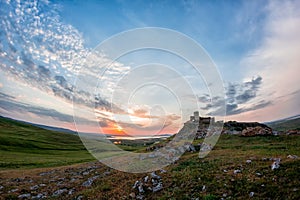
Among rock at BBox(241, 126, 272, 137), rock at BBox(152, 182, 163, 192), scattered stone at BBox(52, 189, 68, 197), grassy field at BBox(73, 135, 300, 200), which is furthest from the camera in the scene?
rock at BBox(241, 126, 272, 137)

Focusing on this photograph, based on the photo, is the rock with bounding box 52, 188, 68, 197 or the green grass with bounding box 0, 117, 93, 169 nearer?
the rock with bounding box 52, 188, 68, 197

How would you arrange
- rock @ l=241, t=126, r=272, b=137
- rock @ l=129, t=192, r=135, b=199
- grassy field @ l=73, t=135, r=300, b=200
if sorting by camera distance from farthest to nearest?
rock @ l=241, t=126, r=272, b=137 → rock @ l=129, t=192, r=135, b=199 → grassy field @ l=73, t=135, r=300, b=200

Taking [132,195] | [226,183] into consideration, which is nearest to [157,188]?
[132,195]

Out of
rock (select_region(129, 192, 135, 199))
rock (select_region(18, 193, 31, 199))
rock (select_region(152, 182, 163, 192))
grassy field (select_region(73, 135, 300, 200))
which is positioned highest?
grassy field (select_region(73, 135, 300, 200))

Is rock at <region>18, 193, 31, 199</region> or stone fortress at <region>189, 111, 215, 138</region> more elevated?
stone fortress at <region>189, 111, 215, 138</region>

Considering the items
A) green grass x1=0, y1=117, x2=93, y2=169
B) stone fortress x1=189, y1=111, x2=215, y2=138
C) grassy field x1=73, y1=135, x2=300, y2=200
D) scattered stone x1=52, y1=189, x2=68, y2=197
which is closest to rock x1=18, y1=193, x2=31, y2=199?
scattered stone x1=52, y1=189, x2=68, y2=197

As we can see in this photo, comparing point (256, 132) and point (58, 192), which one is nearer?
point (58, 192)

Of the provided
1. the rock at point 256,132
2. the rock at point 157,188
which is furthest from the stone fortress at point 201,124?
the rock at point 157,188

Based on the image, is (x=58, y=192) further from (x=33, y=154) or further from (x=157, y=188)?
(x=33, y=154)

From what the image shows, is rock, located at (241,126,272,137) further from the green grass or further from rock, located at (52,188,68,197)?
the green grass

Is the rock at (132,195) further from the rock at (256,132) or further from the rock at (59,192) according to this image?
the rock at (256,132)

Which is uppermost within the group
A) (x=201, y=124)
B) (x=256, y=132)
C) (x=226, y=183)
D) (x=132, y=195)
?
(x=201, y=124)

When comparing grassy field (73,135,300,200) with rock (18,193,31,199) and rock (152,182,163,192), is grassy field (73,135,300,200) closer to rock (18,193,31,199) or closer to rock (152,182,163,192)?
rock (152,182,163,192)

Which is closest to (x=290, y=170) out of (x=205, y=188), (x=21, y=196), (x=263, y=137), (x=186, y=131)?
(x=205, y=188)
